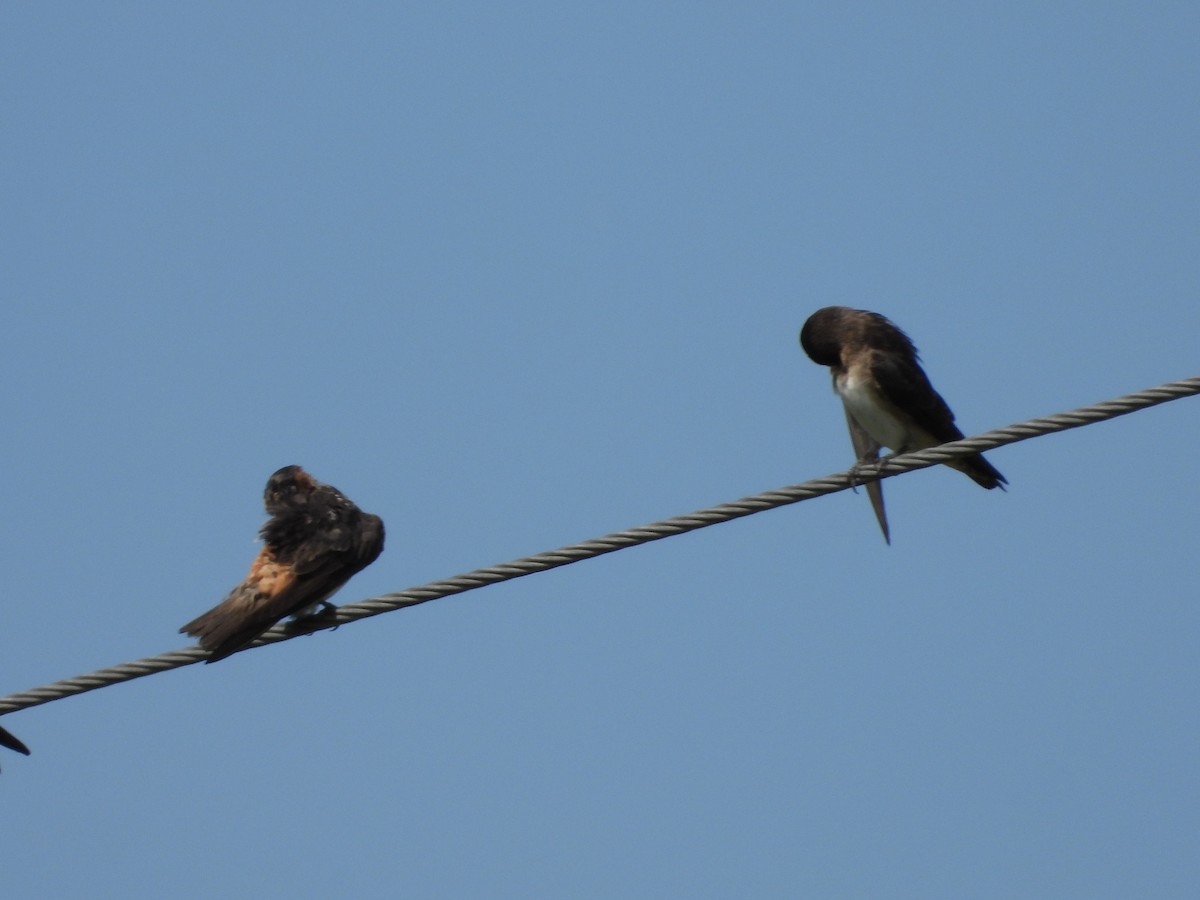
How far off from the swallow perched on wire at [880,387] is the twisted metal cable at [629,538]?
268 cm

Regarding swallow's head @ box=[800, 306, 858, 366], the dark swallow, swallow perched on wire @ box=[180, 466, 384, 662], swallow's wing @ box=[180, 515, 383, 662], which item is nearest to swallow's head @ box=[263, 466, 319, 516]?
swallow perched on wire @ box=[180, 466, 384, 662]

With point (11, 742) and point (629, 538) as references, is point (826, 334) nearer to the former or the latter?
point (629, 538)

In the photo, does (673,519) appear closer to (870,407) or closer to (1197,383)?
(1197,383)

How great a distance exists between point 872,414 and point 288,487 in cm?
310

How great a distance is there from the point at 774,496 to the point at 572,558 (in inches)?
29.8

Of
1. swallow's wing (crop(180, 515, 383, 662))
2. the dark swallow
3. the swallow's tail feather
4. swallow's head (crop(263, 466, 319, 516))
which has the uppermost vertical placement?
the swallow's tail feather

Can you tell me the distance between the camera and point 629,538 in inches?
247

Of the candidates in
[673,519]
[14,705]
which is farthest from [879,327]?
[14,705]

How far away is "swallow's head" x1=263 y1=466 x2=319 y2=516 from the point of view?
28.9ft

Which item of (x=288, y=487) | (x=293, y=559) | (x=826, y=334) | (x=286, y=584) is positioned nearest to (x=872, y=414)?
(x=826, y=334)

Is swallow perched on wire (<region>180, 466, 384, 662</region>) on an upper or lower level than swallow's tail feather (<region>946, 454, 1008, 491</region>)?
lower

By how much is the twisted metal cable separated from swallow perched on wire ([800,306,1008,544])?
268 cm

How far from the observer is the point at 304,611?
8.19 m

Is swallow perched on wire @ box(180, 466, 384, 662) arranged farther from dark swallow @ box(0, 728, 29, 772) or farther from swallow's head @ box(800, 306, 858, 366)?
swallow's head @ box(800, 306, 858, 366)
